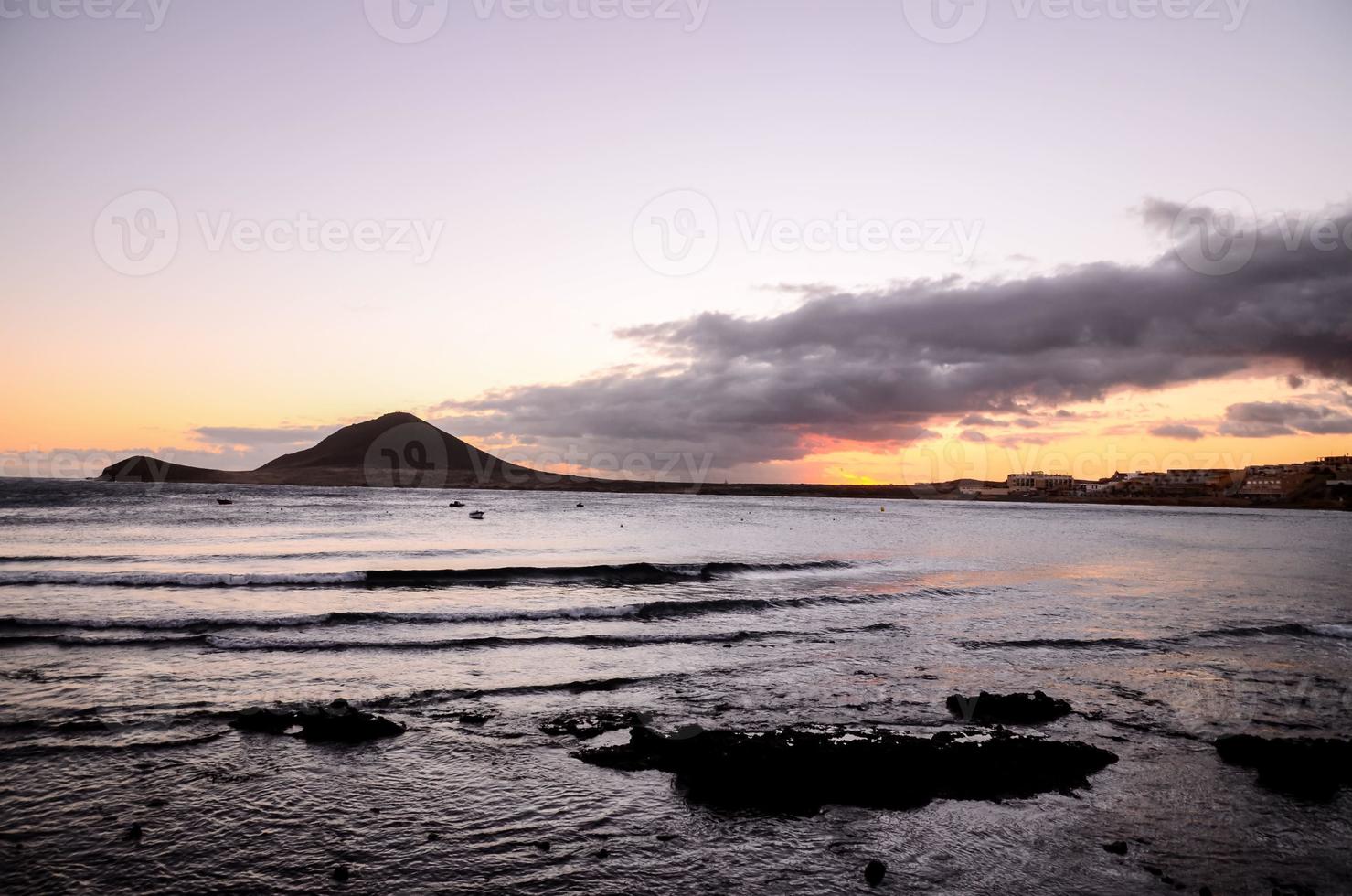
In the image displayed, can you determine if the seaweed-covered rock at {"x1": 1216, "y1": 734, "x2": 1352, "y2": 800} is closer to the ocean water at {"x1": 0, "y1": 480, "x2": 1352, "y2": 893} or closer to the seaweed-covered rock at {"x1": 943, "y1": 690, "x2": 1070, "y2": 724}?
the ocean water at {"x1": 0, "y1": 480, "x2": 1352, "y2": 893}

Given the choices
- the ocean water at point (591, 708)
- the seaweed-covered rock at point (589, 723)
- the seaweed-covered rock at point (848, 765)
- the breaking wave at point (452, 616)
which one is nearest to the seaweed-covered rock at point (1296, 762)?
the ocean water at point (591, 708)

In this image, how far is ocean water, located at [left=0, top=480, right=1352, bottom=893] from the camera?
27.5 feet

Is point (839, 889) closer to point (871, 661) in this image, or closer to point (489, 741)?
point (489, 741)

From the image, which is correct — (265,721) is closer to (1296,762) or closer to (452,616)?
(452,616)

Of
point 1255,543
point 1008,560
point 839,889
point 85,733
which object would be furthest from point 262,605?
point 1255,543

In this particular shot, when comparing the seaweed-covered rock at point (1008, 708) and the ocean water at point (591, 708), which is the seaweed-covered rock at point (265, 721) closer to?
the ocean water at point (591, 708)

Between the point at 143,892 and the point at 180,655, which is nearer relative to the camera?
the point at 143,892

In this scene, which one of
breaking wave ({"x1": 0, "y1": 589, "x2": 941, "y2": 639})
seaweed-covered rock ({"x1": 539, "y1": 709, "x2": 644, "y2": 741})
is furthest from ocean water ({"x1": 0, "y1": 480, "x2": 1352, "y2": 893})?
seaweed-covered rock ({"x1": 539, "y1": 709, "x2": 644, "y2": 741})

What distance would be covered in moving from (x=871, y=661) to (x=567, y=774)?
10.8 metres

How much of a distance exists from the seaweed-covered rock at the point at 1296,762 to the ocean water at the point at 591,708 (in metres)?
0.45

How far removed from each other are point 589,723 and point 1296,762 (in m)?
12.0

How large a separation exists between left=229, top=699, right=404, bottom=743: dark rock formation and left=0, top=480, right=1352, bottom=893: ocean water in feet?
1.17

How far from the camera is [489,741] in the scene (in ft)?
40.9

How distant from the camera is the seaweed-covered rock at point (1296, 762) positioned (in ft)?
36.7
